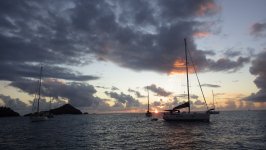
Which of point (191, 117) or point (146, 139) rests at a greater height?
point (191, 117)

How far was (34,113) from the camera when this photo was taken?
148 metres

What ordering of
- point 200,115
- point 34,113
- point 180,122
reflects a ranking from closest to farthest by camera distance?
point 200,115, point 180,122, point 34,113

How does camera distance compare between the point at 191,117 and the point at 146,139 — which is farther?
the point at 191,117

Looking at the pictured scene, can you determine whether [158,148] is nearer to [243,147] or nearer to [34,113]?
[243,147]

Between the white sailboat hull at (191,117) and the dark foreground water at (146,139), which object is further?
the white sailboat hull at (191,117)

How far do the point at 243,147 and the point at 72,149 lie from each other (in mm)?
24240

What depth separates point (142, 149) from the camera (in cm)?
4109

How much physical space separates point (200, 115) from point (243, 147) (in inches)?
1749

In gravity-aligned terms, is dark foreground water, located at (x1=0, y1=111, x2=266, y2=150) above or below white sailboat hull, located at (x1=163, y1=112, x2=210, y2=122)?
below

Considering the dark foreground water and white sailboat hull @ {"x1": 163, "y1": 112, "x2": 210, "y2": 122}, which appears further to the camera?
white sailboat hull @ {"x1": 163, "y1": 112, "x2": 210, "y2": 122}

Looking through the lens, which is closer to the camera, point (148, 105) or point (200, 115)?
point (200, 115)

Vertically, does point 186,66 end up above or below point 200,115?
above

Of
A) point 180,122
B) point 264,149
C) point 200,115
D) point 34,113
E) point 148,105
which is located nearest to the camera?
point 264,149

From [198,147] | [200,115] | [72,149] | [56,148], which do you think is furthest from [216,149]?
[200,115]
